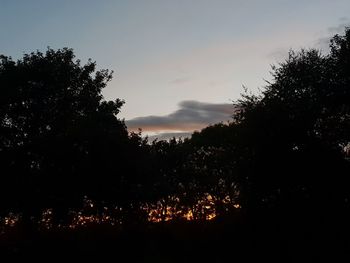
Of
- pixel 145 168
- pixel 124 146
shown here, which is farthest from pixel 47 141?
pixel 145 168

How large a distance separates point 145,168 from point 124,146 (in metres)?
4.11

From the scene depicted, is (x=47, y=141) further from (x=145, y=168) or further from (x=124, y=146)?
(x=145, y=168)

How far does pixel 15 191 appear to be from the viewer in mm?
46500

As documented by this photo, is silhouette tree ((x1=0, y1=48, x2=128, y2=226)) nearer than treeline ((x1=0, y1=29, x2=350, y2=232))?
No

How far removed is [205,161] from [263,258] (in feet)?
172

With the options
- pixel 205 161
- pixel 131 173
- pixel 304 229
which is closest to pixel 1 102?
pixel 131 173

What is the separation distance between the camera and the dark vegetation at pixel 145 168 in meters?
42.4

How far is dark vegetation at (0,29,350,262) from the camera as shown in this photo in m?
42.4

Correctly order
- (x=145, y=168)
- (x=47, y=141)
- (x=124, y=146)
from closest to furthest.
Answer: (x=47, y=141)
(x=124, y=146)
(x=145, y=168)

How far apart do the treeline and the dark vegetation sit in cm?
10

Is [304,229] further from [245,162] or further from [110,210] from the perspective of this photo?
[110,210]

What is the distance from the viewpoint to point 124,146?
5112cm

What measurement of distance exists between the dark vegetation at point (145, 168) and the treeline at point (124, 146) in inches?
4.0

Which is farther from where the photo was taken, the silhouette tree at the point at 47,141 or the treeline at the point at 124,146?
the silhouette tree at the point at 47,141
